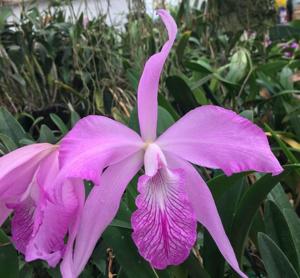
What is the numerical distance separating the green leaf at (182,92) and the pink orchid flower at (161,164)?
2.08ft

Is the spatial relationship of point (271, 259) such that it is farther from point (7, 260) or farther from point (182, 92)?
point (182, 92)

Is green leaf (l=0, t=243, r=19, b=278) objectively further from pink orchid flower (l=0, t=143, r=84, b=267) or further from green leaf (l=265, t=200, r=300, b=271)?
green leaf (l=265, t=200, r=300, b=271)

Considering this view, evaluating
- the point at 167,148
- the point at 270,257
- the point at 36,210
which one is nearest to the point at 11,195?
the point at 36,210

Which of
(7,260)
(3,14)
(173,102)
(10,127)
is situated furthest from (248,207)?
(3,14)

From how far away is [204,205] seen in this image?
439mm

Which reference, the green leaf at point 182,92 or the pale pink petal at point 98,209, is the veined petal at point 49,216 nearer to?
the pale pink petal at point 98,209

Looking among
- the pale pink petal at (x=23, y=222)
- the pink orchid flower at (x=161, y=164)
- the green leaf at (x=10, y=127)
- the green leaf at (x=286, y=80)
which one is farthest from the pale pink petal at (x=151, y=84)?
the green leaf at (x=286, y=80)

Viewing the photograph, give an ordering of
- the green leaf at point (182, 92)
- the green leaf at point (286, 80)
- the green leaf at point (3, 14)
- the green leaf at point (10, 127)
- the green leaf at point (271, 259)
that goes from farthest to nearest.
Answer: the green leaf at point (3, 14) → the green leaf at point (286, 80) → the green leaf at point (182, 92) → the green leaf at point (10, 127) → the green leaf at point (271, 259)

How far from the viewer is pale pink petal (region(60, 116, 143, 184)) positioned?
14.4 inches

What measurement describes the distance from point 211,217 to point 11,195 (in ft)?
0.61

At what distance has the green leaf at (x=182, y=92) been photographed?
1065mm

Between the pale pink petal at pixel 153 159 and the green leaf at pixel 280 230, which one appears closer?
the pale pink petal at pixel 153 159

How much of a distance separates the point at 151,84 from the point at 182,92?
0.66m

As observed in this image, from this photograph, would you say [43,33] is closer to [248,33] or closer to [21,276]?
[248,33]
